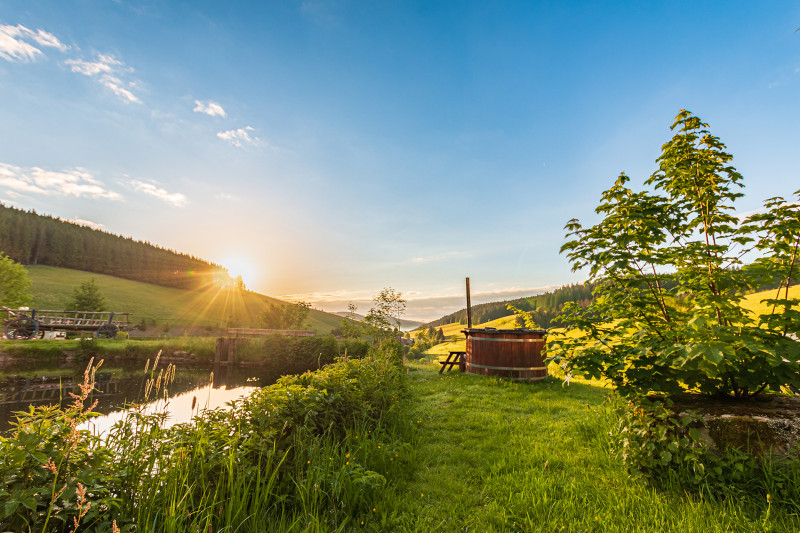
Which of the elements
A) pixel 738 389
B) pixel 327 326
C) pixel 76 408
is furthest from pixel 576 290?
pixel 76 408

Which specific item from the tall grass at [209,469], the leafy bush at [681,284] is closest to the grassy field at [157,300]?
the tall grass at [209,469]

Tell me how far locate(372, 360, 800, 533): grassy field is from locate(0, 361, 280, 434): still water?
7.22m

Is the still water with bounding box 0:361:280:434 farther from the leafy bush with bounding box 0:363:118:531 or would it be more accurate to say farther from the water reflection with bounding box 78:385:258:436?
the leafy bush with bounding box 0:363:118:531

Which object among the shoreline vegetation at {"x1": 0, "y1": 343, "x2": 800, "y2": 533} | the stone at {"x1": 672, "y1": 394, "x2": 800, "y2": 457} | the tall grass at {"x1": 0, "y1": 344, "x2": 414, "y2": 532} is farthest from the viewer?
the stone at {"x1": 672, "y1": 394, "x2": 800, "y2": 457}

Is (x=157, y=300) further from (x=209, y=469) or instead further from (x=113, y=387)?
(x=209, y=469)

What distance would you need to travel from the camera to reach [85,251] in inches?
2515

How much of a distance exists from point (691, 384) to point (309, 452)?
4.35 metres

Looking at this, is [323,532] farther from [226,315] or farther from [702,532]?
[226,315]

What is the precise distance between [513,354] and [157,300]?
225ft

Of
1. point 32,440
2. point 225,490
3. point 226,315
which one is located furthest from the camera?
point 226,315

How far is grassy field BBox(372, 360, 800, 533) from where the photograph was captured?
2746 millimetres

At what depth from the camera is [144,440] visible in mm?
2861

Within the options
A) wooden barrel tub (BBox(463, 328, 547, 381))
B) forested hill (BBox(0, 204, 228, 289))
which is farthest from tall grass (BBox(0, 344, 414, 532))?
forested hill (BBox(0, 204, 228, 289))

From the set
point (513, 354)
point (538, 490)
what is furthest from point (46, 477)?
point (513, 354)
